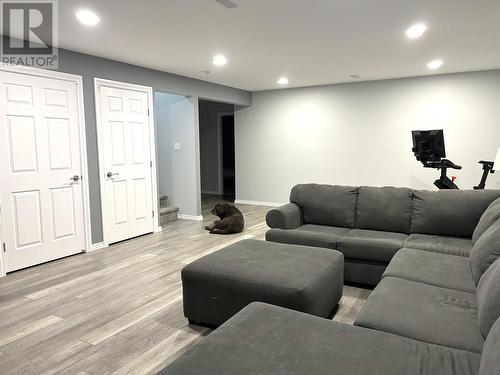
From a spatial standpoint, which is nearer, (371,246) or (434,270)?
(434,270)

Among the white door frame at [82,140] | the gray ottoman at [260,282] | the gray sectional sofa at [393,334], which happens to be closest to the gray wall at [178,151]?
the white door frame at [82,140]

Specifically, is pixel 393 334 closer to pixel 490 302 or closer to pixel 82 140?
pixel 490 302

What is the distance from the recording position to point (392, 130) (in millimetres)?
6438

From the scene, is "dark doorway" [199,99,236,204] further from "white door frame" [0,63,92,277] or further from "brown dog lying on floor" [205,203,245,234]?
"white door frame" [0,63,92,277]

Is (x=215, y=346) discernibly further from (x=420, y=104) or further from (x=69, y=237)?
(x=420, y=104)

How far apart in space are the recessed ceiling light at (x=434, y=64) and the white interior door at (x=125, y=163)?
4121mm

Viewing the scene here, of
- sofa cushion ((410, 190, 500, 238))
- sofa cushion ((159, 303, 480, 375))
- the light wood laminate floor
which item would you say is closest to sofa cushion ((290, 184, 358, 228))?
sofa cushion ((410, 190, 500, 238))

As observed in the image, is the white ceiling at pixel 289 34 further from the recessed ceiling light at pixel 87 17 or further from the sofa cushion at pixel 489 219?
the sofa cushion at pixel 489 219

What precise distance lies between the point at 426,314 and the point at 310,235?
175cm

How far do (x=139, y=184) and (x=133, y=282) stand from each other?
2.04 meters

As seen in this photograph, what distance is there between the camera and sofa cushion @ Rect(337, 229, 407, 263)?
3021 millimetres

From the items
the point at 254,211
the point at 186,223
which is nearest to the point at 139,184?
the point at 186,223

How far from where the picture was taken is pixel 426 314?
1.70 meters

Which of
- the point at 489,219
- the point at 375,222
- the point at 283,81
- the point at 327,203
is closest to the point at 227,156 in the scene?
the point at 283,81
